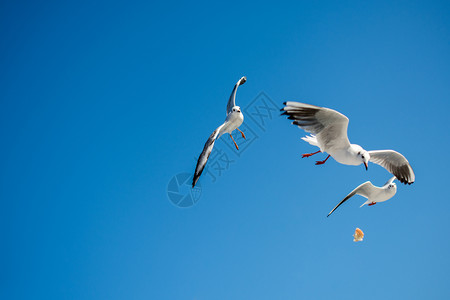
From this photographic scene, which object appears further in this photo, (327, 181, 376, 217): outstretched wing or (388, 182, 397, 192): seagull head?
(388, 182, 397, 192): seagull head

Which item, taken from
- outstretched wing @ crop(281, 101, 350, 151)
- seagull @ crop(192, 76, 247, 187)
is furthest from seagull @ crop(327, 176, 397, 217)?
seagull @ crop(192, 76, 247, 187)

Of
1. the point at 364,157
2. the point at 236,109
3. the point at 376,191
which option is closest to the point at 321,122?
the point at 364,157

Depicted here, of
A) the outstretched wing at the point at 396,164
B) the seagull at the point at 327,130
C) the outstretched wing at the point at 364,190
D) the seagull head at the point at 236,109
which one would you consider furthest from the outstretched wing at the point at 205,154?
the outstretched wing at the point at 396,164

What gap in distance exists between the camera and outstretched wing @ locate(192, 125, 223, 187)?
4.85 metres

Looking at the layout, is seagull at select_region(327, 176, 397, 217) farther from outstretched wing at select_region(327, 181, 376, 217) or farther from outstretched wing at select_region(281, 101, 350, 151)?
outstretched wing at select_region(281, 101, 350, 151)

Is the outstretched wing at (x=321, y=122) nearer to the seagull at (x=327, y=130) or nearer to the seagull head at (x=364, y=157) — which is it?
the seagull at (x=327, y=130)

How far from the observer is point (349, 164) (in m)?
5.63

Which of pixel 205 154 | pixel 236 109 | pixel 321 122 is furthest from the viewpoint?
pixel 236 109

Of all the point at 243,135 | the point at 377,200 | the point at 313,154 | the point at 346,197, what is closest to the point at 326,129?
the point at 313,154

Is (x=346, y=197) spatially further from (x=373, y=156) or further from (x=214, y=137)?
(x=214, y=137)

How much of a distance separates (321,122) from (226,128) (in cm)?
130

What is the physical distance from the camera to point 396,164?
628 cm

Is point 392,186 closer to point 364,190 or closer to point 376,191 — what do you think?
point 376,191

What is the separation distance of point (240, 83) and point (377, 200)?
292 cm
